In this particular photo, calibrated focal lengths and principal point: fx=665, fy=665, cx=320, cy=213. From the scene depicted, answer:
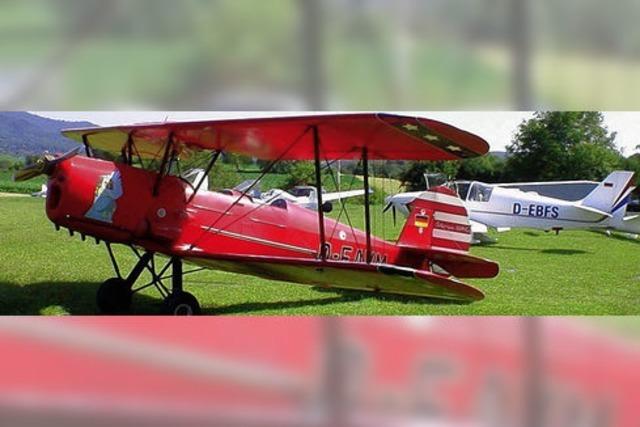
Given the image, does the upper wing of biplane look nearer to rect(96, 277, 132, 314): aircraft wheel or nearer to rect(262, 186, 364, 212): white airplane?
rect(262, 186, 364, 212): white airplane

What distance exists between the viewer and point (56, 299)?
3.42 m

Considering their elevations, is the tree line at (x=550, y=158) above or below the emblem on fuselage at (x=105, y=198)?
above

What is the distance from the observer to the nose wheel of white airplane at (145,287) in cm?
321

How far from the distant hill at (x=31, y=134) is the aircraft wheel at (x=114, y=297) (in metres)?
0.72

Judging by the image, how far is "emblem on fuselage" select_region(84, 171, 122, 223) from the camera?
303 cm

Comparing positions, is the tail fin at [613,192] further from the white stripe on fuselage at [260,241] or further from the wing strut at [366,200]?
the white stripe on fuselage at [260,241]

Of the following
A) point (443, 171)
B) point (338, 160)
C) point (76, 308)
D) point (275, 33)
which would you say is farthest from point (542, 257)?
point (76, 308)

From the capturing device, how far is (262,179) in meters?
3.37

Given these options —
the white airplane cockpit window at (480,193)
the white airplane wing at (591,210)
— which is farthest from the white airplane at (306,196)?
the white airplane wing at (591,210)

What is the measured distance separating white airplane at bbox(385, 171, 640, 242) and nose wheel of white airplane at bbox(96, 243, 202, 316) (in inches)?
46.8

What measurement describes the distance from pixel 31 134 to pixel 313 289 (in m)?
1.68

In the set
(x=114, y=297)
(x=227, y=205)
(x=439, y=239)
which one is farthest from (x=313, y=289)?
(x=114, y=297)

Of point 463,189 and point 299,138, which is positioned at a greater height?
point 299,138

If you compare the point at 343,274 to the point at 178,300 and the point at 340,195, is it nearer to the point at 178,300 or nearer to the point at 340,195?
the point at 340,195
